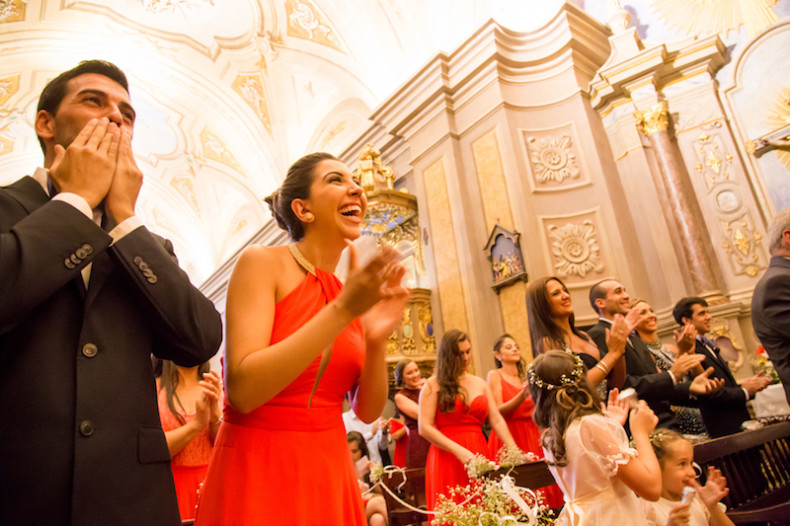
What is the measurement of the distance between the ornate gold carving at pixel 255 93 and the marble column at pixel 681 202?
30.3ft

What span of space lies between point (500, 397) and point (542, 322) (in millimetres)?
1337

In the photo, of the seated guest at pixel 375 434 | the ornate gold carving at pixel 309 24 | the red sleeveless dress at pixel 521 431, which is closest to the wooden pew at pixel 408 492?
the red sleeveless dress at pixel 521 431

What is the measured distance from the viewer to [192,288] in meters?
1.17

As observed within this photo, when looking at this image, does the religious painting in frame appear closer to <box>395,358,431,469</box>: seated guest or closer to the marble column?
the marble column

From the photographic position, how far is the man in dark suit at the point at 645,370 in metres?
3.07

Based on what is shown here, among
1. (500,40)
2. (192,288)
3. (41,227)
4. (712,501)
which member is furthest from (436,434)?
(500,40)

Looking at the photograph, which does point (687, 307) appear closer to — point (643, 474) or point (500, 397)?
point (500, 397)

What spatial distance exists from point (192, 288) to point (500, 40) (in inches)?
313

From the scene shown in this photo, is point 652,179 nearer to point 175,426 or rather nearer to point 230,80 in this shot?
point 175,426

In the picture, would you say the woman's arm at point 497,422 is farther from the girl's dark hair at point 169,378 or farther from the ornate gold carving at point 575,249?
the ornate gold carving at point 575,249

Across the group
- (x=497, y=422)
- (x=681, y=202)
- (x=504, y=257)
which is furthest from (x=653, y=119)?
(x=497, y=422)

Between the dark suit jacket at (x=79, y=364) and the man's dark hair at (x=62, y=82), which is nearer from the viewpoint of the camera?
the dark suit jacket at (x=79, y=364)

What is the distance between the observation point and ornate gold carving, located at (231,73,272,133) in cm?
1326

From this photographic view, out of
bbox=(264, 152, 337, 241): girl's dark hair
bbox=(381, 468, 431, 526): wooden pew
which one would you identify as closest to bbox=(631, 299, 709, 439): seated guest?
bbox=(381, 468, 431, 526): wooden pew
